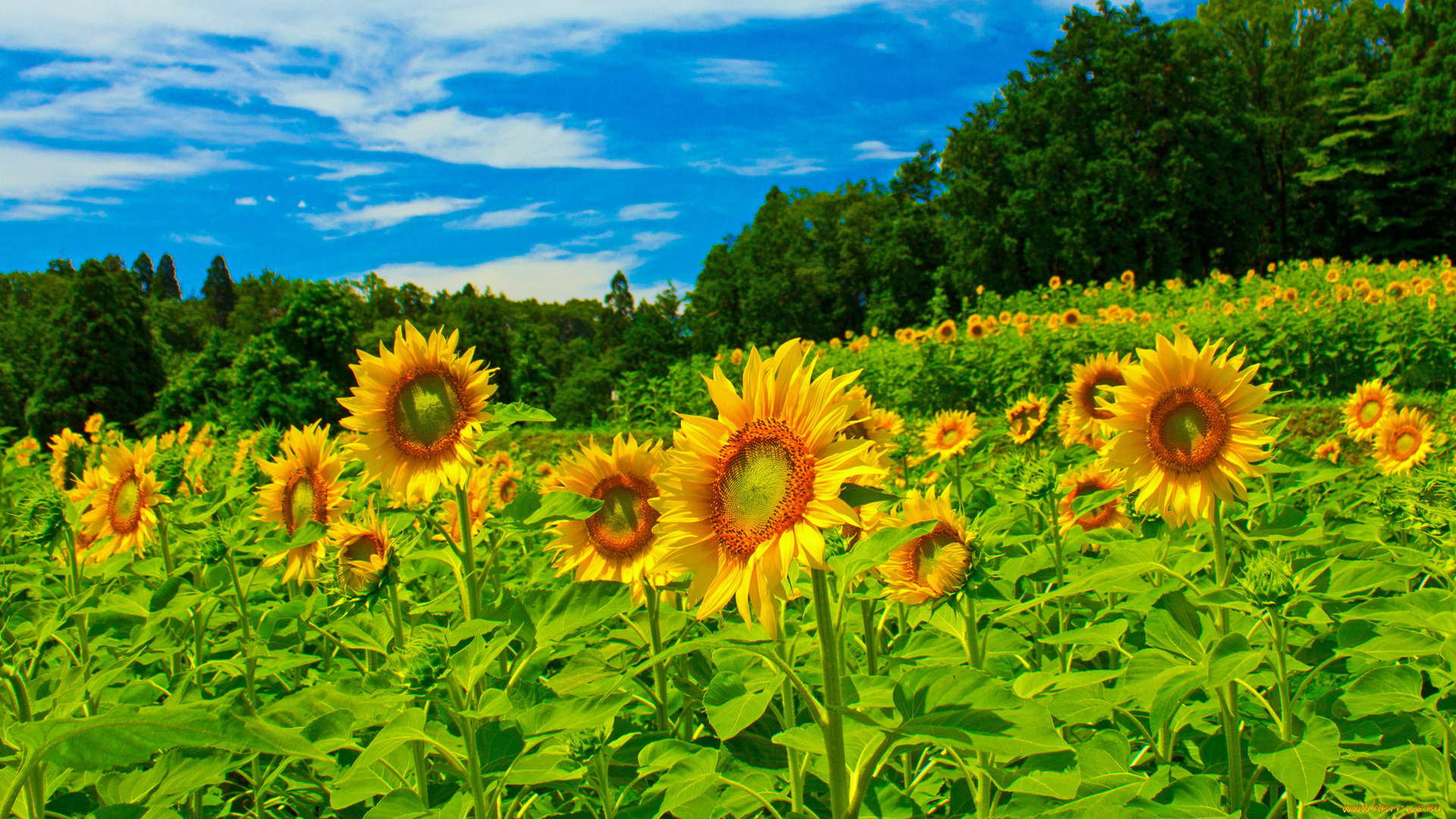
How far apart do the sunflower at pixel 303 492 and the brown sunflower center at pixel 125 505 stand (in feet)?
1.82

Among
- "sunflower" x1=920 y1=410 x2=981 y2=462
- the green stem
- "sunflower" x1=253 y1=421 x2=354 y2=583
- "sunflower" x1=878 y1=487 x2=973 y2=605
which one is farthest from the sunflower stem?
"sunflower" x1=920 y1=410 x2=981 y2=462

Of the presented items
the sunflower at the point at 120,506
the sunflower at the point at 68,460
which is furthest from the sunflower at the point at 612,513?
the sunflower at the point at 68,460

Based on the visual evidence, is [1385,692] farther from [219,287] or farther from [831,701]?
[219,287]

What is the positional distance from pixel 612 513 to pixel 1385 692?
1691 mm

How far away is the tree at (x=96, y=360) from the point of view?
72.7 ft

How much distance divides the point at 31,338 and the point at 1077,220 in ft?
134

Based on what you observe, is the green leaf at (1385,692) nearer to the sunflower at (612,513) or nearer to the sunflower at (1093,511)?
the sunflower at (1093,511)

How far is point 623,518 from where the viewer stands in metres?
2.00

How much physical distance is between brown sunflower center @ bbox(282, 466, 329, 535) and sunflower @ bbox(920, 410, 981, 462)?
2.54 m

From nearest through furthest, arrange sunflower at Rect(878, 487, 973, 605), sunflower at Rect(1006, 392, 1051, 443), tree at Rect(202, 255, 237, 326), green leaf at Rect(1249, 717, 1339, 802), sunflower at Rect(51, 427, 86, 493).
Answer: green leaf at Rect(1249, 717, 1339, 802)
sunflower at Rect(878, 487, 973, 605)
sunflower at Rect(1006, 392, 1051, 443)
sunflower at Rect(51, 427, 86, 493)
tree at Rect(202, 255, 237, 326)

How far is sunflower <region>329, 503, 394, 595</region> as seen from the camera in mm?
2016

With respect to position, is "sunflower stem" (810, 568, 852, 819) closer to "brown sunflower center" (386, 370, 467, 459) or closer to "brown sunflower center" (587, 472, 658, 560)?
"brown sunflower center" (587, 472, 658, 560)

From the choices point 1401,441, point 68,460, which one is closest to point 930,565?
point 1401,441

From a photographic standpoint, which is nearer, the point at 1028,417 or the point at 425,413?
the point at 425,413
